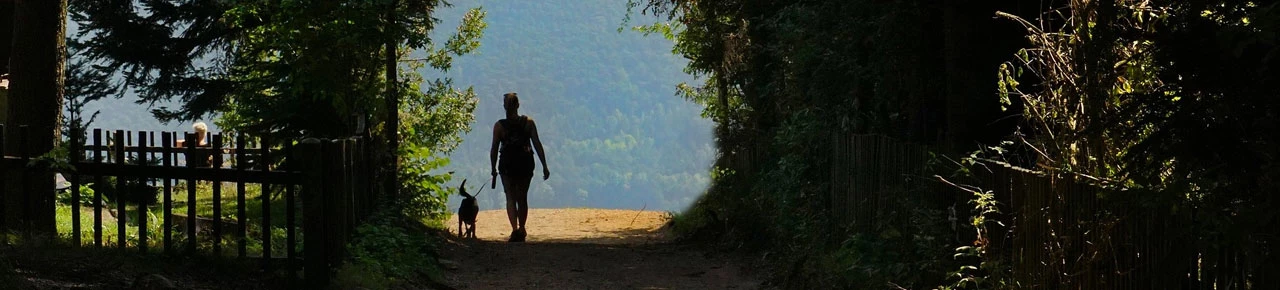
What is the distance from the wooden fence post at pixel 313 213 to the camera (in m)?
7.83

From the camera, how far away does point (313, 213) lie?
7867 millimetres

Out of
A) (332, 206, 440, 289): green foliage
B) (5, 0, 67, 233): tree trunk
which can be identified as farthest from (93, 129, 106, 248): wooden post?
(332, 206, 440, 289): green foliage

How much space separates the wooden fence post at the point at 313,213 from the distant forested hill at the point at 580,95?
6215 cm

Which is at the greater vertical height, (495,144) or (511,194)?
(495,144)

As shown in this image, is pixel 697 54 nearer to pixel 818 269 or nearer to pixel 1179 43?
pixel 818 269

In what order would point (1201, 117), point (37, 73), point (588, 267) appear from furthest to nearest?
1. point (588, 267)
2. point (37, 73)
3. point (1201, 117)

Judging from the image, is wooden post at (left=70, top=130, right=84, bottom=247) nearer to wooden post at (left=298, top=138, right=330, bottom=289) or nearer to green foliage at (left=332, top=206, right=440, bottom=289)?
wooden post at (left=298, top=138, right=330, bottom=289)

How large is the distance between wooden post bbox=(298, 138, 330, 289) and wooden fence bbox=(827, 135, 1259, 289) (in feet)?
12.2

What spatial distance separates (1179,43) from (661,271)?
789cm

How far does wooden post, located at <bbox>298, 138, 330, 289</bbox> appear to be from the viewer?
25.7 ft

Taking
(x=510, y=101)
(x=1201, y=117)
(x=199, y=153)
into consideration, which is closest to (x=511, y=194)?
(x=510, y=101)

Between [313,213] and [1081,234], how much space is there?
458 centimetres

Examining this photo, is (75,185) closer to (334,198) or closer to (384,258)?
(334,198)

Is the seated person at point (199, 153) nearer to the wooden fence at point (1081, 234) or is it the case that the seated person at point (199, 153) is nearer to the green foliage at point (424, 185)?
the green foliage at point (424, 185)
